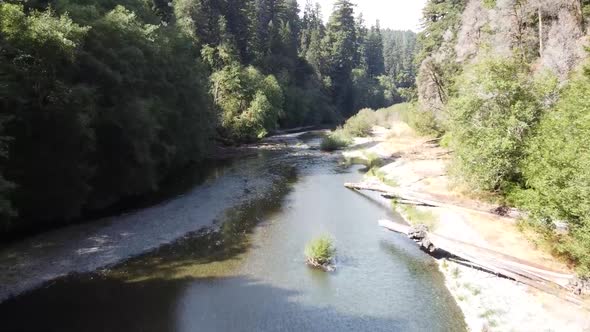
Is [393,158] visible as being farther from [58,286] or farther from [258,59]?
[258,59]

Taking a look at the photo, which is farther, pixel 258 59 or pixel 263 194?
pixel 258 59

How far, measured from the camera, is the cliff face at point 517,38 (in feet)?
97.4

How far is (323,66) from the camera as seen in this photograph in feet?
361

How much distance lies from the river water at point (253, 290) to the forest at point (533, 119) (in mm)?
5823

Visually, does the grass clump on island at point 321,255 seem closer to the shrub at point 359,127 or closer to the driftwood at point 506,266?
the driftwood at point 506,266

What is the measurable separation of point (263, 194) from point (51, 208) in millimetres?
15587

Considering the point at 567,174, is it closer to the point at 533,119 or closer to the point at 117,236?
the point at 533,119

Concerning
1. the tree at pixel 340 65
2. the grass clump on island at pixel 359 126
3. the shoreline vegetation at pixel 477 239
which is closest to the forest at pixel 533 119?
the shoreline vegetation at pixel 477 239

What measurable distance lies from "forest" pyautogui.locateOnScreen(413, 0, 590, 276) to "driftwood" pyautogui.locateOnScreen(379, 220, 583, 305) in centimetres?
111

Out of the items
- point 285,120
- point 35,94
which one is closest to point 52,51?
point 35,94

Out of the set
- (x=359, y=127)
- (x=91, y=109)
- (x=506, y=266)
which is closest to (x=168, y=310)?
(x=91, y=109)

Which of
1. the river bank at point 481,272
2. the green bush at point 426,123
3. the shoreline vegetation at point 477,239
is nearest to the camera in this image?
the river bank at point 481,272

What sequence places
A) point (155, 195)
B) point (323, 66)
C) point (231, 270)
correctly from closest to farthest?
A: point (231, 270)
point (155, 195)
point (323, 66)

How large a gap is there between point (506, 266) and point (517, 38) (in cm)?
2484
